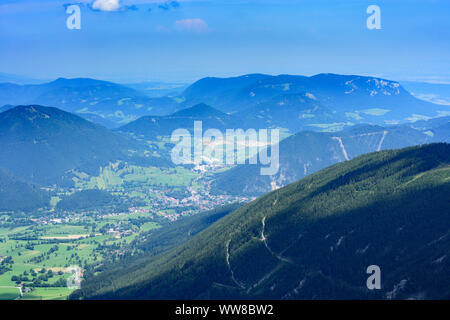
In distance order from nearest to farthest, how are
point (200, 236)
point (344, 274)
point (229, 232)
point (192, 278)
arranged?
point (344, 274) < point (192, 278) < point (229, 232) < point (200, 236)

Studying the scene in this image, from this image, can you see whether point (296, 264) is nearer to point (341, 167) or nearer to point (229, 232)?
point (229, 232)

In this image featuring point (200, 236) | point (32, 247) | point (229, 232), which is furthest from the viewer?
point (32, 247)

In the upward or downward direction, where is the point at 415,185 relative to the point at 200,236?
upward

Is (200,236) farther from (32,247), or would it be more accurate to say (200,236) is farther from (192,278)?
(32,247)

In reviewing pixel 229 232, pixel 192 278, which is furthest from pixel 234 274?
pixel 229 232

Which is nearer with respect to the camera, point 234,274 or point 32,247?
point 234,274
